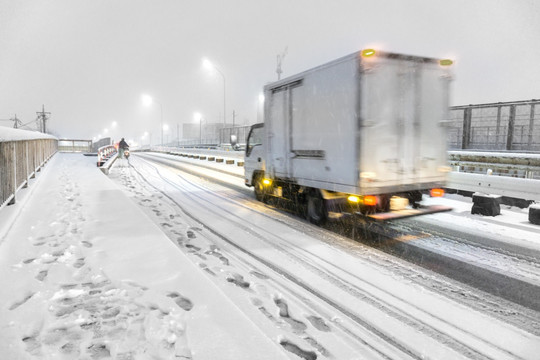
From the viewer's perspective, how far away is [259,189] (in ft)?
32.9

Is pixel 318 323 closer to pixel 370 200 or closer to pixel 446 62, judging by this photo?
pixel 370 200

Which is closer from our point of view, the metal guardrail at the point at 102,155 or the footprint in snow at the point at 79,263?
the footprint in snow at the point at 79,263

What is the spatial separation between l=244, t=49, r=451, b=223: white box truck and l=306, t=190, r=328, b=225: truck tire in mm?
21

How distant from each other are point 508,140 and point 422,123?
32.2 ft

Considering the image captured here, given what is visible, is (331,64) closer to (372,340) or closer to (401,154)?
(401,154)

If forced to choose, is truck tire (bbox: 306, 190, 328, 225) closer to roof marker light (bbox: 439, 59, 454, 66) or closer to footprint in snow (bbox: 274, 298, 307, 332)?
roof marker light (bbox: 439, 59, 454, 66)

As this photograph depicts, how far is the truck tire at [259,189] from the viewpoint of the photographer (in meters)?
9.83

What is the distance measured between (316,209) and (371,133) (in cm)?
211

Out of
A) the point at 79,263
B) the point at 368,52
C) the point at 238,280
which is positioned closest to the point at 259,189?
the point at 368,52

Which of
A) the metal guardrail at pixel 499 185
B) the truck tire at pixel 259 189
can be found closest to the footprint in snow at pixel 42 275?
the truck tire at pixel 259 189

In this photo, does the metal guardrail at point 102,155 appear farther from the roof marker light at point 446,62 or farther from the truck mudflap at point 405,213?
the roof marker light at point 446,62

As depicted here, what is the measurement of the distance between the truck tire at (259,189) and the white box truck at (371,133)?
86.0 inches

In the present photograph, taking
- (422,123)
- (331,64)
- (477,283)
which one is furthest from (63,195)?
(477,283)

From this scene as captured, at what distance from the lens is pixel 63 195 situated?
8.98 metres
